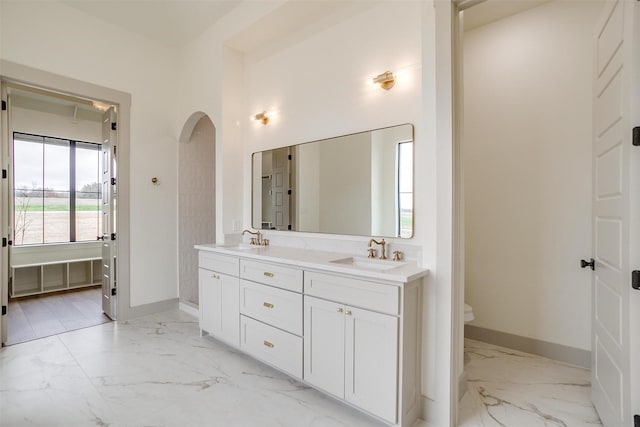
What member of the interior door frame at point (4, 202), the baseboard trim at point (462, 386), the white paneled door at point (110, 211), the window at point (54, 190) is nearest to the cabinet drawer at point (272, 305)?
the baseboard trim at point (462, 386)

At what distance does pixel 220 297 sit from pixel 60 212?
4081 mm

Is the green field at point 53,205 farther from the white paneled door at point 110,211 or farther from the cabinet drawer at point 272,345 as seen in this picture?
the cabinet drawer at point 272,345

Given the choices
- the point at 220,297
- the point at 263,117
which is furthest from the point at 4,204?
the point at 263,117

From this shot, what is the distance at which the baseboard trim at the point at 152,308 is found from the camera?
367 centimetres

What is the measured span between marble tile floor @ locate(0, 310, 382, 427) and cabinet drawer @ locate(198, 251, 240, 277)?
743 millimetres

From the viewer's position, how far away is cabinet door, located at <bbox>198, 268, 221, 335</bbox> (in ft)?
9.66

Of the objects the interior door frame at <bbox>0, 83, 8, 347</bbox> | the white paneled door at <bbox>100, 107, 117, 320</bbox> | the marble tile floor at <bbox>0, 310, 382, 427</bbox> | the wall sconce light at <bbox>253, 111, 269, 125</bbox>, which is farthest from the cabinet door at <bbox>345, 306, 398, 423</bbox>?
the interior door frame at <bbox>0, 83, 8, 347</bbox>

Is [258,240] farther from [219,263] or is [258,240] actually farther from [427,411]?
[427,411]

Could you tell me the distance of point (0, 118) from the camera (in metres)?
2.88

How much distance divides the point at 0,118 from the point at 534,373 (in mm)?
5145

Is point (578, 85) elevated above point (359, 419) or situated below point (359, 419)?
above

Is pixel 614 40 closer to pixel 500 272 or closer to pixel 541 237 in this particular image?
pixel 541 237

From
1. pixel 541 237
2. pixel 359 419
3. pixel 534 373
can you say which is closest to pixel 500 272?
pixel 541 237

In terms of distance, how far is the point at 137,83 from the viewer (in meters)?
3.75
